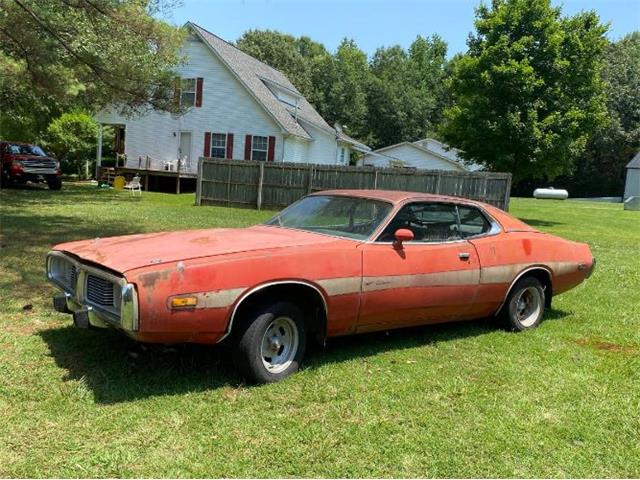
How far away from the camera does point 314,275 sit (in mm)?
4387

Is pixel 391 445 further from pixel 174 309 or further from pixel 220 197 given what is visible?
→ pixel 220 197

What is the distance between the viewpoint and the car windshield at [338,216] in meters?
5.14

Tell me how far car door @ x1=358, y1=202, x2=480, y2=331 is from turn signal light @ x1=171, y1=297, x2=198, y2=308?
1.39m

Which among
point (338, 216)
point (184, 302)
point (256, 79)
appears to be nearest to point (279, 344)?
point (184, 302)

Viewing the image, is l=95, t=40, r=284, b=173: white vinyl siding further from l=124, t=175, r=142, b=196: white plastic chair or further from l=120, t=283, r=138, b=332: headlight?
l=120, t=283, r=138, b=332: headlight

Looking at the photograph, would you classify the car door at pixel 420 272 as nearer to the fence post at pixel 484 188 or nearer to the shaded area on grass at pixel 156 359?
the shaded area on grass at pixel 156 359

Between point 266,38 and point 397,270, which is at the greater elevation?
point 266,38

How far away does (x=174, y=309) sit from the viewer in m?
3.80

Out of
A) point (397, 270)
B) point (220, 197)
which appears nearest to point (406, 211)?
point (397, 270)

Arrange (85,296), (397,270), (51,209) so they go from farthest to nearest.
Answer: (51,209), (397,270), (85,296)

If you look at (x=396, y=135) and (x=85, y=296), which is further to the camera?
(x=396, y=135)

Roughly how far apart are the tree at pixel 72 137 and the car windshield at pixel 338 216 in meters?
29.5

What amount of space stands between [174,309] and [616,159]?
58.0 metres

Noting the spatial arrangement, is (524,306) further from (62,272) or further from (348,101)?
(348,101)
